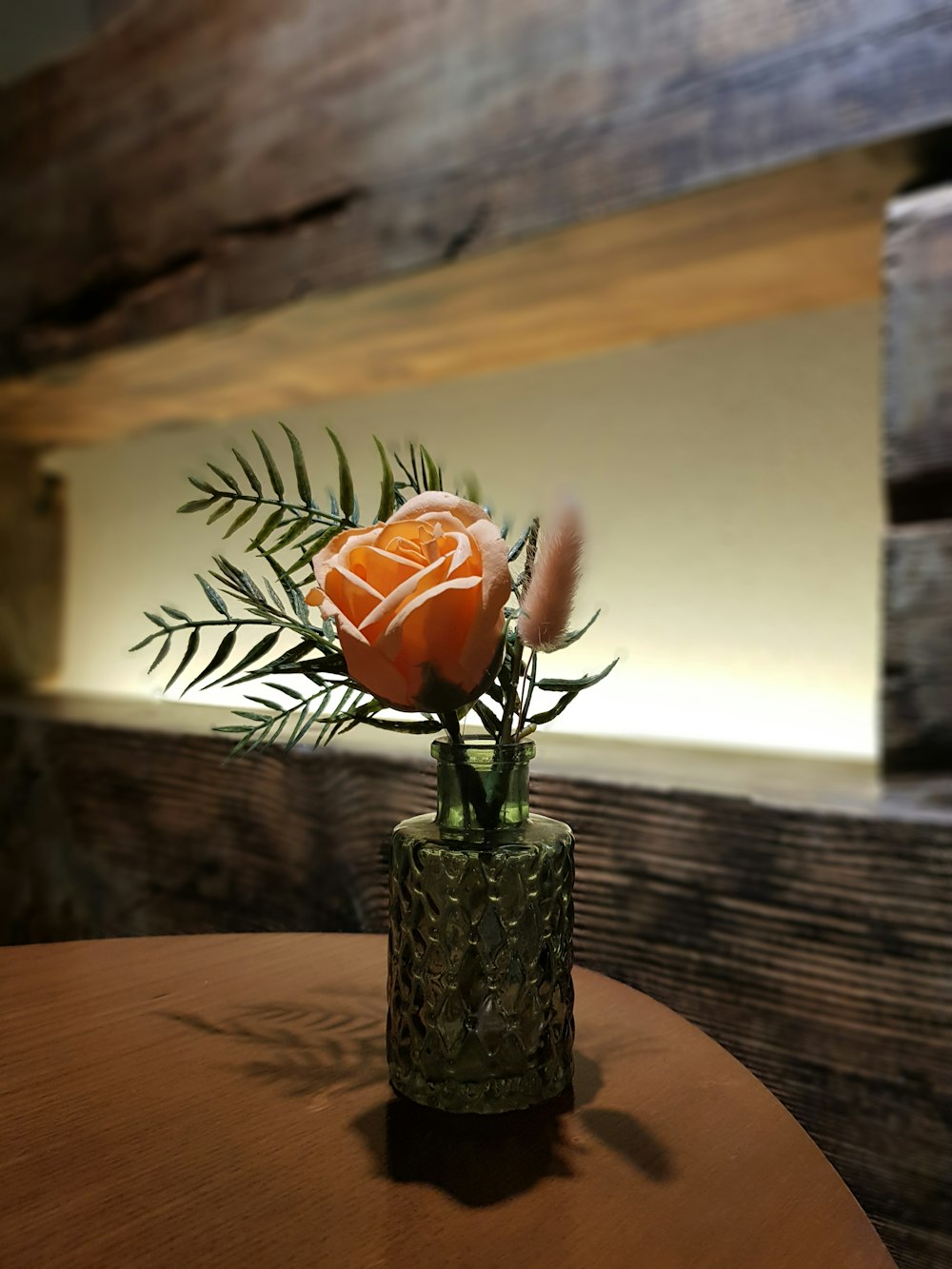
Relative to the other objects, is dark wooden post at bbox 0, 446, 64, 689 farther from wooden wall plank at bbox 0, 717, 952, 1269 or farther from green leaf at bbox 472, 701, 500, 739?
green leaf at bbox 472, 701, 500, 739

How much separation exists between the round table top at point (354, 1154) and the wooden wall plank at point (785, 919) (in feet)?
1.08

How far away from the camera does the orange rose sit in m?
0.46

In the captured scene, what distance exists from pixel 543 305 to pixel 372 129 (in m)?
0.30

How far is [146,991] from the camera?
0.65 meters

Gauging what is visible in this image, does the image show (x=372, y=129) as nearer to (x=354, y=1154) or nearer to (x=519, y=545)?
(x=519, y=545)

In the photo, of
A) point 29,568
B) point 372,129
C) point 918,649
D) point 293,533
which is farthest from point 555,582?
point 29,568

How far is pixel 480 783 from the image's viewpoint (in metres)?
0.52

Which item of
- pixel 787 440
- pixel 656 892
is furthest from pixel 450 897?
pixel 787 440

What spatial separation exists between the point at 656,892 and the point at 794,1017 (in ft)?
0.53

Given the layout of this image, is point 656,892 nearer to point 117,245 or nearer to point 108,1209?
point 108,1209

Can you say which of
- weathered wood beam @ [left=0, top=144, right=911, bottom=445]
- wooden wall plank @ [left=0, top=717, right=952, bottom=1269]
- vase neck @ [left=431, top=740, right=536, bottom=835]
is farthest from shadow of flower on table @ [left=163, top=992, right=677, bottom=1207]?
weathered wood beam @ [left=0, top=144, right=911, bottom=445]

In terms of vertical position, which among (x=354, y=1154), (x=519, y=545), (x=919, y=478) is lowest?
(x=354, y=1154)

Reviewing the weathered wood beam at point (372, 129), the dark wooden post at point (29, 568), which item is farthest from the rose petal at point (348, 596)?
the dark wooden post at point (29, 568)

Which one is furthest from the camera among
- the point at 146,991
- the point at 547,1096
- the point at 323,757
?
the point at 323,757
